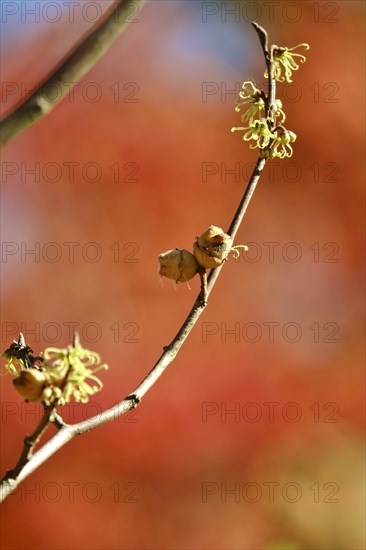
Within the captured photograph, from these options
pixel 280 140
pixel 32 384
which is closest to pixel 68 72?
pixel 32 384

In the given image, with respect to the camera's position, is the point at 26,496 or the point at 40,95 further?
the point at 26,496

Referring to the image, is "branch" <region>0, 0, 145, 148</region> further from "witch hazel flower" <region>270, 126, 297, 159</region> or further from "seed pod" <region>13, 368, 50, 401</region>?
"witch hazel flower" <region>270, 126, 297, 159</region>

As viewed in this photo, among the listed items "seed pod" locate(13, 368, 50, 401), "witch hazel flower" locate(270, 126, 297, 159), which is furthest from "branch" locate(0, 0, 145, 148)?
"witch hazel flower" locate(270, 126, 297, 159)

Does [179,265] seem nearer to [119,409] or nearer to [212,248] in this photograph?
[212,248]

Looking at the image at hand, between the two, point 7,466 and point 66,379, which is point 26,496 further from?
point 66,379

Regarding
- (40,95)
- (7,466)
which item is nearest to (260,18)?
(7,466)

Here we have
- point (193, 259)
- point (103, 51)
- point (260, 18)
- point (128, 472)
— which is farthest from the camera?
point (260, 18)
